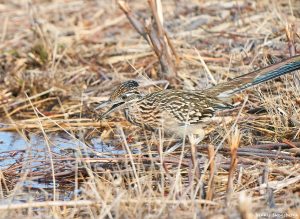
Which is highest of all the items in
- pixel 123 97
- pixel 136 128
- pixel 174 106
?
pixel 123 97

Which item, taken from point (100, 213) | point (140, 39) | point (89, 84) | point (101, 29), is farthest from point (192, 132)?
point (101, 29)

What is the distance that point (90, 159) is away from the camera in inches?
245

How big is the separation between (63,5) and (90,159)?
23.2 ft

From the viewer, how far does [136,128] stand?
25.9 feet

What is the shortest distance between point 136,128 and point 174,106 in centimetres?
104

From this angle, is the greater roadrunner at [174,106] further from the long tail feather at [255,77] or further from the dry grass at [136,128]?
the dry grass at [136,128]

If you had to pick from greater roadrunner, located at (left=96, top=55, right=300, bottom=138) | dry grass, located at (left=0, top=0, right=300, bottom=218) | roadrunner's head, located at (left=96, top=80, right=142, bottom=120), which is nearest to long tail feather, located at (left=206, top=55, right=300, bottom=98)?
greater roadrunner, located at (left=96, top=55, right=300, bottom=138)

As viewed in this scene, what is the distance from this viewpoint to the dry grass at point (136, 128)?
5.08 metres

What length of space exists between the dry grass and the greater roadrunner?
0.69 feet

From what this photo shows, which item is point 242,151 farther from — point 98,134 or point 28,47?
point 28,47

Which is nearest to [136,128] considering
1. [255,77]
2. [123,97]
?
[123,97]

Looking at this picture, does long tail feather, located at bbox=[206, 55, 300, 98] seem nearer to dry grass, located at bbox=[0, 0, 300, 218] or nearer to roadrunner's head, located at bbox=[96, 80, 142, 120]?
dry grass, located at bbox=[0, 0, 300, 218]

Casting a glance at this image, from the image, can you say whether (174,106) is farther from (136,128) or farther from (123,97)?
(136,128)

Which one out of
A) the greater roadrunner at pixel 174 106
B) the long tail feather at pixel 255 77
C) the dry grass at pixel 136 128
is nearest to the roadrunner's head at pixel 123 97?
the greater roadrunner at pixel 174 106
